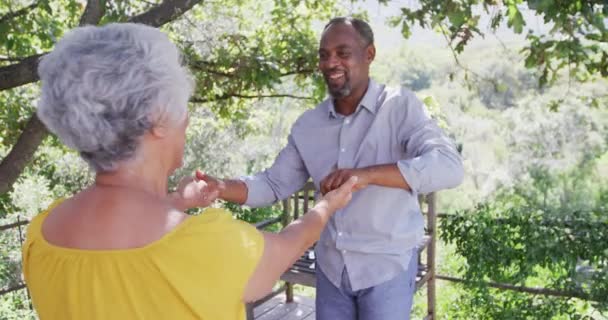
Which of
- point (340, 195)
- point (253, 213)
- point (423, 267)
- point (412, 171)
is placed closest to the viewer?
point (340, 195)

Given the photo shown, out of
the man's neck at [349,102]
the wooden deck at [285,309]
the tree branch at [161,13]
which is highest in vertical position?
the tree branch at [161,13]

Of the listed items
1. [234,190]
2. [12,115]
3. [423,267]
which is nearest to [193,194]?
[234,190]

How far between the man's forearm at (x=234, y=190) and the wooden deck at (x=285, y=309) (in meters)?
2.37

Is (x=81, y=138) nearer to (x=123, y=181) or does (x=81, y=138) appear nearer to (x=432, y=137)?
(x=123, y=181)

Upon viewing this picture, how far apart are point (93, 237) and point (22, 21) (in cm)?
325

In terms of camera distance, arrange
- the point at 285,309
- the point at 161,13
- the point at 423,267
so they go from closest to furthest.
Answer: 1. the point at 161,13
2. the point at 423,267
3. the point at 285,309

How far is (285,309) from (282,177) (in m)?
2.40

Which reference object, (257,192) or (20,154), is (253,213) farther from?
(257,192)

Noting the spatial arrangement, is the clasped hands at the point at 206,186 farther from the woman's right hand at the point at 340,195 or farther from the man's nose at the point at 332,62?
the man's nose at the point at 332,62

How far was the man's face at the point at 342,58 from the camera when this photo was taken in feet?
6.79

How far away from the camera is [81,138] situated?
1152 millimetres

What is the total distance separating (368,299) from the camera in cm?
206

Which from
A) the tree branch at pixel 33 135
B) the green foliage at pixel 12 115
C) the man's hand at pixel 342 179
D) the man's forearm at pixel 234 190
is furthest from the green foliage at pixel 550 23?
the green foliage at pixel 12 115

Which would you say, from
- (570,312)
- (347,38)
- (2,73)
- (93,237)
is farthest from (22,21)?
(570,312)
